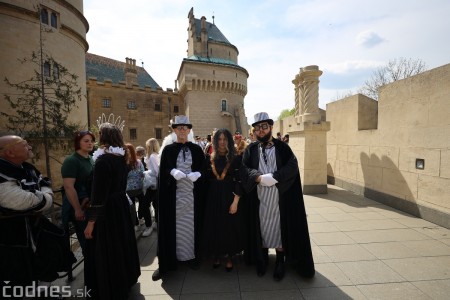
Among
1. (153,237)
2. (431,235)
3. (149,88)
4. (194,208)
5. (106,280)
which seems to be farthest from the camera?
(149,88)

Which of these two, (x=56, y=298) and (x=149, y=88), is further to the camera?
(x=149, y=88)

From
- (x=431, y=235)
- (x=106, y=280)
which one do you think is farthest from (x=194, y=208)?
(x=431, y=235)

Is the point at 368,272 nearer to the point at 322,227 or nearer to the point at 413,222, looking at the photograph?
the point at 322,227

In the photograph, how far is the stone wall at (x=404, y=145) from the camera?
14.5ft

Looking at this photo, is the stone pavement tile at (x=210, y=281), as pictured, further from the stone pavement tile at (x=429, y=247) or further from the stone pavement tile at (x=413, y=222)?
the stone pavement tile at (x=413, y=222)

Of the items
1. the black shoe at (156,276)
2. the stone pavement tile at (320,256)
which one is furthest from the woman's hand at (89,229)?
the stone pavement tile at (320,256)

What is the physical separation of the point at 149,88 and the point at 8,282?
34.4 meters

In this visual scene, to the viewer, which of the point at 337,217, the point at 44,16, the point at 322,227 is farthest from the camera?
the point at 44,16

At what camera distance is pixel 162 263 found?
120 inches

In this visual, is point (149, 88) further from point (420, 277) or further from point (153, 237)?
point (420, 277)

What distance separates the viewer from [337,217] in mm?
5047

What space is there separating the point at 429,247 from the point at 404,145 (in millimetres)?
2591

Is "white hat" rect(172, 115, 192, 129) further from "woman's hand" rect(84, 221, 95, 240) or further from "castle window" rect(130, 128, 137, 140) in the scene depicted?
"castle window" rect(130, 128, 137, 140)

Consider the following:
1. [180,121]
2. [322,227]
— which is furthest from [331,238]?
[180,121]
